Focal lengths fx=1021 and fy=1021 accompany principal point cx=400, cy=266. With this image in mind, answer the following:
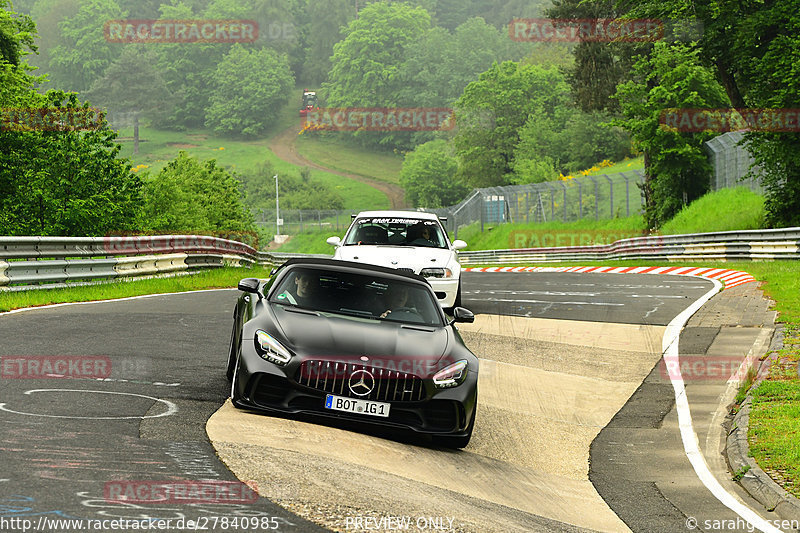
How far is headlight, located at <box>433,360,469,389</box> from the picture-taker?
816 centimetres

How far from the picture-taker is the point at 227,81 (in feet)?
655

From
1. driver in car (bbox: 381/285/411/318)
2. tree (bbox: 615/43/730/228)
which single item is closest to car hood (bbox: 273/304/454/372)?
driver in car (bbox: 381/285/411/318)

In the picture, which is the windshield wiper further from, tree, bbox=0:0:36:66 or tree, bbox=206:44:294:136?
tree, bbox=206:44:294:136

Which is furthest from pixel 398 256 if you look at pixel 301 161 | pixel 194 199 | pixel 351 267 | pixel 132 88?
pixel 132 88

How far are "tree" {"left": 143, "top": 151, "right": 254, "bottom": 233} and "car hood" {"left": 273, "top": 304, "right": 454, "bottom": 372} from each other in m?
50.9

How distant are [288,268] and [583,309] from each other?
10.0m

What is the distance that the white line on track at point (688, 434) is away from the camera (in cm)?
716

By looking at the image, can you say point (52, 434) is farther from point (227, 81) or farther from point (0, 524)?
point (227, 81)

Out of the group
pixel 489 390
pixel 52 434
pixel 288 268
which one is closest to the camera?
pixel 52 434

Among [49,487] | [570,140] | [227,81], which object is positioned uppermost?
[227,81]

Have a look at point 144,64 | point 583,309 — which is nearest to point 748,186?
point 583,309

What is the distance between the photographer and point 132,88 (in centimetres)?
18125

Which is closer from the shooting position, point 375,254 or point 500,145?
point 375,254

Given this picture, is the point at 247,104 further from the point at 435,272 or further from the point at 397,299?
the point at 397,299
